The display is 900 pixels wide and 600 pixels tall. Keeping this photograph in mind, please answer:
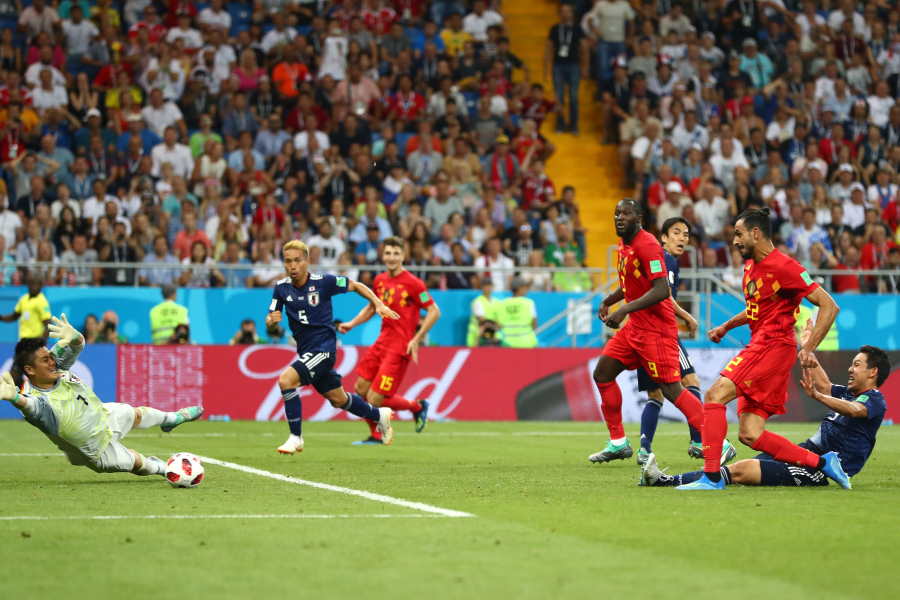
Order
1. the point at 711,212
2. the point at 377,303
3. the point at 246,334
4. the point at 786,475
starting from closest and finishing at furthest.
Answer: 1. the point at 786,475
2. the point at 377,303
3. the point at 246,334
4. the point at 711,212

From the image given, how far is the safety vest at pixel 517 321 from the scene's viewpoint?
73.0 ft

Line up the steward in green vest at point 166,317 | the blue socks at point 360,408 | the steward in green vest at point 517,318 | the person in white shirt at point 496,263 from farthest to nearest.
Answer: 1. the person in white shirt at point 496,263
2. the steward in green vest at point 517,318
3. the steward in green vest at point 166,317
4. the blue socks at point 360,408

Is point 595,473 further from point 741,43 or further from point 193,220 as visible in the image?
point 741,43

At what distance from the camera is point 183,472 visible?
10289 millimetres

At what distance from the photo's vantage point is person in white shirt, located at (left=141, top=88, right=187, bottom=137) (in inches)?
955

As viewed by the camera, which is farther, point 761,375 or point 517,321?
point 517,321

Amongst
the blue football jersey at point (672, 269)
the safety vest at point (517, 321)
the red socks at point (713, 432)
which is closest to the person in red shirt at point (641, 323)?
the blue football jersey at point (672, 269)

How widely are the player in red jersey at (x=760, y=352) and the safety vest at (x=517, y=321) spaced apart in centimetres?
1187

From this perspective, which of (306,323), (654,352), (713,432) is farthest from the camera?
(306,323)

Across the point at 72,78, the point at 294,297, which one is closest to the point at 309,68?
the point at 72,78

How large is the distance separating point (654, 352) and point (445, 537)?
488cm

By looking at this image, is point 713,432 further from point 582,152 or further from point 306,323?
point 582,152

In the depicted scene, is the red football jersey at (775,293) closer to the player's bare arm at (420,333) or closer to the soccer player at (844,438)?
the soccer player at (844,438)

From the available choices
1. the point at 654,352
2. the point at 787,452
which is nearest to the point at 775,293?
the point at 787,452
